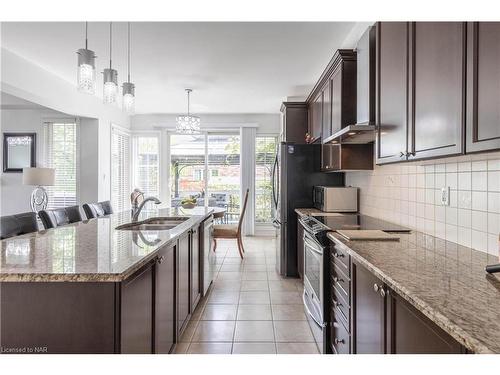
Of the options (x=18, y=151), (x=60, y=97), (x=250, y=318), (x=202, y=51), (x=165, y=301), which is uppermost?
(x=202, y=51)

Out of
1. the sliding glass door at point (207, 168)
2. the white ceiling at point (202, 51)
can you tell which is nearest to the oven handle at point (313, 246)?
the white ceiling at point (202, 51)

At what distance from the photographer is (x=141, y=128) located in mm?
7066

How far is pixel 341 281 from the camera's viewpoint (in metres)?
1.95

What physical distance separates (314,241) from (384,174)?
3.06 ft

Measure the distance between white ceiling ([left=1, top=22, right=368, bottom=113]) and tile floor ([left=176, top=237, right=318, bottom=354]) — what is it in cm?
269

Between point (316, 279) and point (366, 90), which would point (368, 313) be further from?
point (366, 90)

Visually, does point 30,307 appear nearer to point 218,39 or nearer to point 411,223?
point 411,223

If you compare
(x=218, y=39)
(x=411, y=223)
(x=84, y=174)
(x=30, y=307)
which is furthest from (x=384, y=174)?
(x=84, y=174)

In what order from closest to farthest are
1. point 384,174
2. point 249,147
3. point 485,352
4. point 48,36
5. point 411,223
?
point 485,352 < point 411,223 < point 384,174 < point 48,36 < point 249,147

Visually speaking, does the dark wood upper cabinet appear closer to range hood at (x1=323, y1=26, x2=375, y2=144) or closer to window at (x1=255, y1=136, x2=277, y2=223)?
range hood at (x1=323, y1=26, x2=375, y2=144)

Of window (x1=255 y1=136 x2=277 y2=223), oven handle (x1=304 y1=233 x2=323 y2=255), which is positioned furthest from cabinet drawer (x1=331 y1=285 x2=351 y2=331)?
window (x1=255 y1=136 x2=277 y2=223)

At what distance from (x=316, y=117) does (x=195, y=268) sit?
2.51 m

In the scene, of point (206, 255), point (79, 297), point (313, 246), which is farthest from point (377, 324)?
point (206, 255)

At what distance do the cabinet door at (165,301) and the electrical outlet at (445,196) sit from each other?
1683 millimetres
